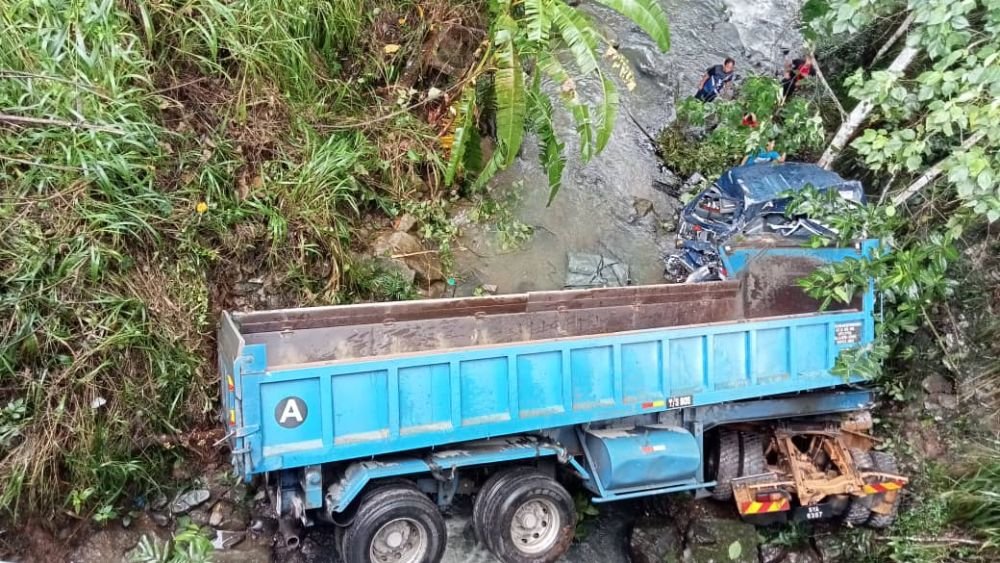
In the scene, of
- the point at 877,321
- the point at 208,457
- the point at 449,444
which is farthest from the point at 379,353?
the point at 877,321

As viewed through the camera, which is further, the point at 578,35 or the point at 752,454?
the point at 578,35

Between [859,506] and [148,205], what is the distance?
5.94 meters

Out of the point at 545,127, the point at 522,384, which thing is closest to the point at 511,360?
the point at 522,384

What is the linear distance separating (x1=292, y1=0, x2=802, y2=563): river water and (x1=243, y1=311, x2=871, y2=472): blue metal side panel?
3.69ft

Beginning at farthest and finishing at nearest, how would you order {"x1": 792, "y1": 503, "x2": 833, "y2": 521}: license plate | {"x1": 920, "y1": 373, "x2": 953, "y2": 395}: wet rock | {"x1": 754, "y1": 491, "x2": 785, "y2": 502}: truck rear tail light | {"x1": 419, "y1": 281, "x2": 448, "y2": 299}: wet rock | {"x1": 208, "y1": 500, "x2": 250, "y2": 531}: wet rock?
{"x1": 419, "y1": 281, "x2": 448, "y2": 299}: wet rock < {"x1": 920, "y1": 373, "x2": 953, "y2": 395}: wet rock < {"x1": 792, "y1": 503, "x2": 833, "y2": 521}: license plate < {"x1": 754, "y1": 491, "x2": 785, "y2": 502}: truck rear tail light < {"x1": 208, "y1": 500, "x2": 250, "y2": 531}: wet rock

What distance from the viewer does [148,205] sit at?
4492 millimetres

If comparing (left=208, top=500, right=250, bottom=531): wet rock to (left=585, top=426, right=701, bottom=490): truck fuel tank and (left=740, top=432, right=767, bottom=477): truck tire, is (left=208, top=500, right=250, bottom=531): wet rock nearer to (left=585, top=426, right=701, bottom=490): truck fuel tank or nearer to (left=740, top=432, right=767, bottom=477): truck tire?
(left=585, top=426, right=701, bottom=490): truck fuel tank

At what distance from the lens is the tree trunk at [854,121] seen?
569 centimetres

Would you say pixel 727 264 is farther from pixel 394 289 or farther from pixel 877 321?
pixel 394 289

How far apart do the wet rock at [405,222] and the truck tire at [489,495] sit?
106 inches

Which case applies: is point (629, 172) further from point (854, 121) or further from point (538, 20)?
point (538, 20)

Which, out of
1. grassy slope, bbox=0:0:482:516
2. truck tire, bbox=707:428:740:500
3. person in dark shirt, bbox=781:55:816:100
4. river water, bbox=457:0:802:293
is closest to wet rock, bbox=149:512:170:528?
grassy slope, bbox=0:0:482:516

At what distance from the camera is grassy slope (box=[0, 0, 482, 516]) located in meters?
3.99

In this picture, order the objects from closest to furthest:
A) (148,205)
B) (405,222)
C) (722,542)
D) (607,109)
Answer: (148,205) → (722,542) → (607,109) → (405,222)
